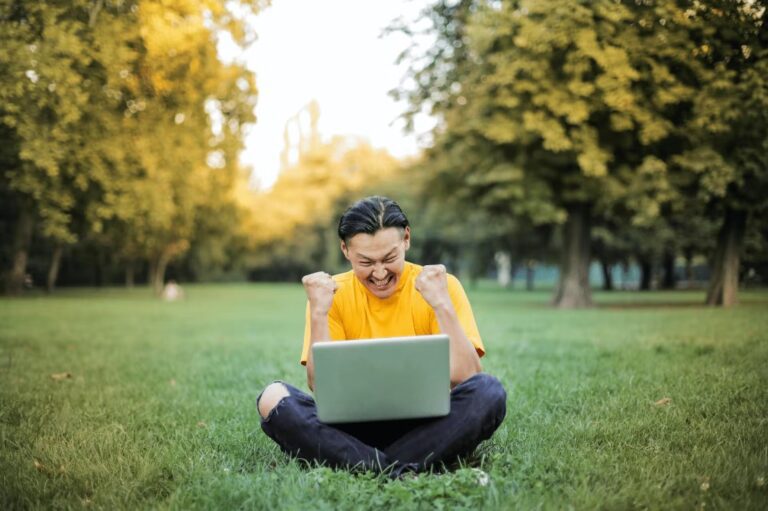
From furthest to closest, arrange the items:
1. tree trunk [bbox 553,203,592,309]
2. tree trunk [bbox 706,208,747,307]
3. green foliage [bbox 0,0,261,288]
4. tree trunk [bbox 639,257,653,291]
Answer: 1. tree trunk [bbox 639,257,653,291]
2. tree trunk [bbox 553,203,592,309]
3. tree trunk [bbox 706,208,747,307]
4. green foliage [bbox 0,0,261,288]

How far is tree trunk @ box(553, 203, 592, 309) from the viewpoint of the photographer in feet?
64.7

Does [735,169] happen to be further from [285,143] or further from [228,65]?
[285,143]

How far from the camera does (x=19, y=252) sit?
81.9 ft

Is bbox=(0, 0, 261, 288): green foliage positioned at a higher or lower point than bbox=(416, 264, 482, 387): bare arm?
higher

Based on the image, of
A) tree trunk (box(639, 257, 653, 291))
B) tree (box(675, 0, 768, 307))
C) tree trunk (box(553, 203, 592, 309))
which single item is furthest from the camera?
tree trunk (box(639, 257, 653, 291))

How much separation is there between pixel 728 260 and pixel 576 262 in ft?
13.3

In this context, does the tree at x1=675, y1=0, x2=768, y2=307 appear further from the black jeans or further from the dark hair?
the black jeans

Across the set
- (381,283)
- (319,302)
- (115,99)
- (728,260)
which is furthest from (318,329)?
(728,260)

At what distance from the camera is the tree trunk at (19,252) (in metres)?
24.8

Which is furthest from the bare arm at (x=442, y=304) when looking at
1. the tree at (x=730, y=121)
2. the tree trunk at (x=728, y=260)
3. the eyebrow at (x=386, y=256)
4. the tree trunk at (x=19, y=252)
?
the tree trunk at (x=19, y=252)

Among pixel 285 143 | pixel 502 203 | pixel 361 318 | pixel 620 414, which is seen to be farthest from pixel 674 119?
pixel 285 143

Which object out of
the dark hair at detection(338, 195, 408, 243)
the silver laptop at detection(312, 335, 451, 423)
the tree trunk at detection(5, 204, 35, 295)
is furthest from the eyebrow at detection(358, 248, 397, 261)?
the tree trunk at detection(5, 204, 35, 295)

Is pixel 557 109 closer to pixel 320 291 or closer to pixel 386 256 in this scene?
pixel 386 256

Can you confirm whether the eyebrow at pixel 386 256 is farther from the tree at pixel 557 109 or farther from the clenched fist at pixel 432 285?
the tree at pixel 557 109
